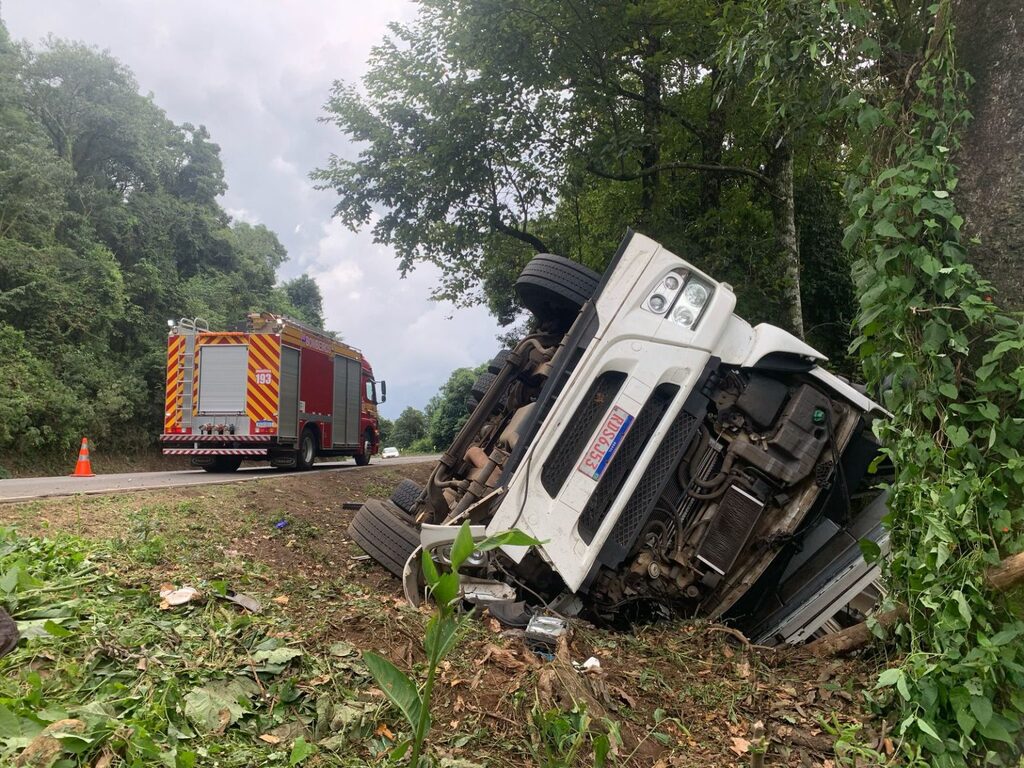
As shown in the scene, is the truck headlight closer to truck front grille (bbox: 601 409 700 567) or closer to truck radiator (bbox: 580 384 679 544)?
truck radiator (bbox: 580 384 679 544)

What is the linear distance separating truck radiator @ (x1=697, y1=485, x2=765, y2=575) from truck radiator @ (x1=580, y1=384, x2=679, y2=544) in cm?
55

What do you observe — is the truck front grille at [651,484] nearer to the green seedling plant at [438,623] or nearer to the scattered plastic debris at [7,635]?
the green seedling plant at [438,623]

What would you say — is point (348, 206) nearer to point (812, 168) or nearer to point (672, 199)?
point (672, 199)

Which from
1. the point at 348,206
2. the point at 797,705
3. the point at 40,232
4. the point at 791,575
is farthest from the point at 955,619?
the point at 40,232

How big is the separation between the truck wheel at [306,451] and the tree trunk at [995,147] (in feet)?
42.0

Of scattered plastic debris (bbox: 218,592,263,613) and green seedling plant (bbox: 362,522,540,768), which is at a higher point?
green seedling plant (bbox: 362,522,540,768)

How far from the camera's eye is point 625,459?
3.87 metres

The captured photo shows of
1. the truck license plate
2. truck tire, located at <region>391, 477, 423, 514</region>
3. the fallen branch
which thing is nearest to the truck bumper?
truck tire, located at <region>391, 477, 423, 514</region>

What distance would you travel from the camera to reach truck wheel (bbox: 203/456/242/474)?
44.3 ft

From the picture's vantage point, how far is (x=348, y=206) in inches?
522

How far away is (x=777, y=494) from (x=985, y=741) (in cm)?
174

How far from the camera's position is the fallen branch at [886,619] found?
2.22 m

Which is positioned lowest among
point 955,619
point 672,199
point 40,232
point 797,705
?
point 40,232

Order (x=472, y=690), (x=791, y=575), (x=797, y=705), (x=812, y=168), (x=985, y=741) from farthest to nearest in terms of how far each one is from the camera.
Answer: (x=812, y=168), (x=791, y=575), (x=797, y=705), (x=472, y=690), (x=985, y=741)
